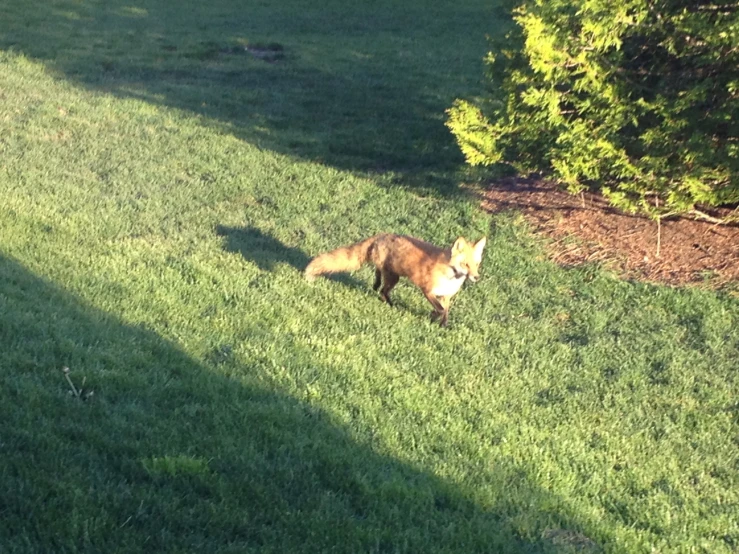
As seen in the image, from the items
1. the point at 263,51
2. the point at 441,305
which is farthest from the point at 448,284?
the point at 263,51

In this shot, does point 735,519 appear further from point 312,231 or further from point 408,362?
point 312,231

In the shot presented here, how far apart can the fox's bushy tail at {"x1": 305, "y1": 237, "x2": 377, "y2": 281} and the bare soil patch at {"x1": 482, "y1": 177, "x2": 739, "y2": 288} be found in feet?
9.27

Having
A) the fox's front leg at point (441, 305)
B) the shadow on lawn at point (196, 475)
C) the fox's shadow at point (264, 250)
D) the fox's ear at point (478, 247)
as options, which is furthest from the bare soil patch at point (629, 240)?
the shadow on lawn at point (196, 475)

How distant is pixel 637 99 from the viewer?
10188 mm

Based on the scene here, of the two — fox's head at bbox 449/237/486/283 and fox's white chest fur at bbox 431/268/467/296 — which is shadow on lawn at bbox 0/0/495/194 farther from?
fox's white chest fur at bbox 431/268/467/296

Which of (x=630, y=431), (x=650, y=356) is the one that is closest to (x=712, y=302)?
(x=650, y=356)

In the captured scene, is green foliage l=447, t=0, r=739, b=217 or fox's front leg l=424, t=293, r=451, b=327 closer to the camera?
fox's front leg l=424, t=293, r=451, b=327

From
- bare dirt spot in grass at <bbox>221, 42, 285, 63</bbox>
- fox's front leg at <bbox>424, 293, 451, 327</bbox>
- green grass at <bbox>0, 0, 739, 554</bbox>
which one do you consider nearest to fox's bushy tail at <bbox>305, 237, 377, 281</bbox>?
green grass at <bbox>0, 0, 739, 554</bbox>

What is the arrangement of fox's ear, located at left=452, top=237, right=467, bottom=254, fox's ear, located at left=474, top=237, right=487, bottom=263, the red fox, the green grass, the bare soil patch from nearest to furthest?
the green grass, fox's ear, located at left=452, top=237, right=467, bottom=254, the red fox, fox's ear, located at left=474, top=237, right=487, bottom=263, the bare soil patch

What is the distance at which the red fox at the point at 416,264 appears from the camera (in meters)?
8.00

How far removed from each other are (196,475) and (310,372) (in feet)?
6.59

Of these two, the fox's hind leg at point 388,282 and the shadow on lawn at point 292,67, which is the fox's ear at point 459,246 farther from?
the shadow on lawn at point 292,67

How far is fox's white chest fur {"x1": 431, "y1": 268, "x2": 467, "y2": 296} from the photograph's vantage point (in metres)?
7.96

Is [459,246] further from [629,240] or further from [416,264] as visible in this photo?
[629,240]
